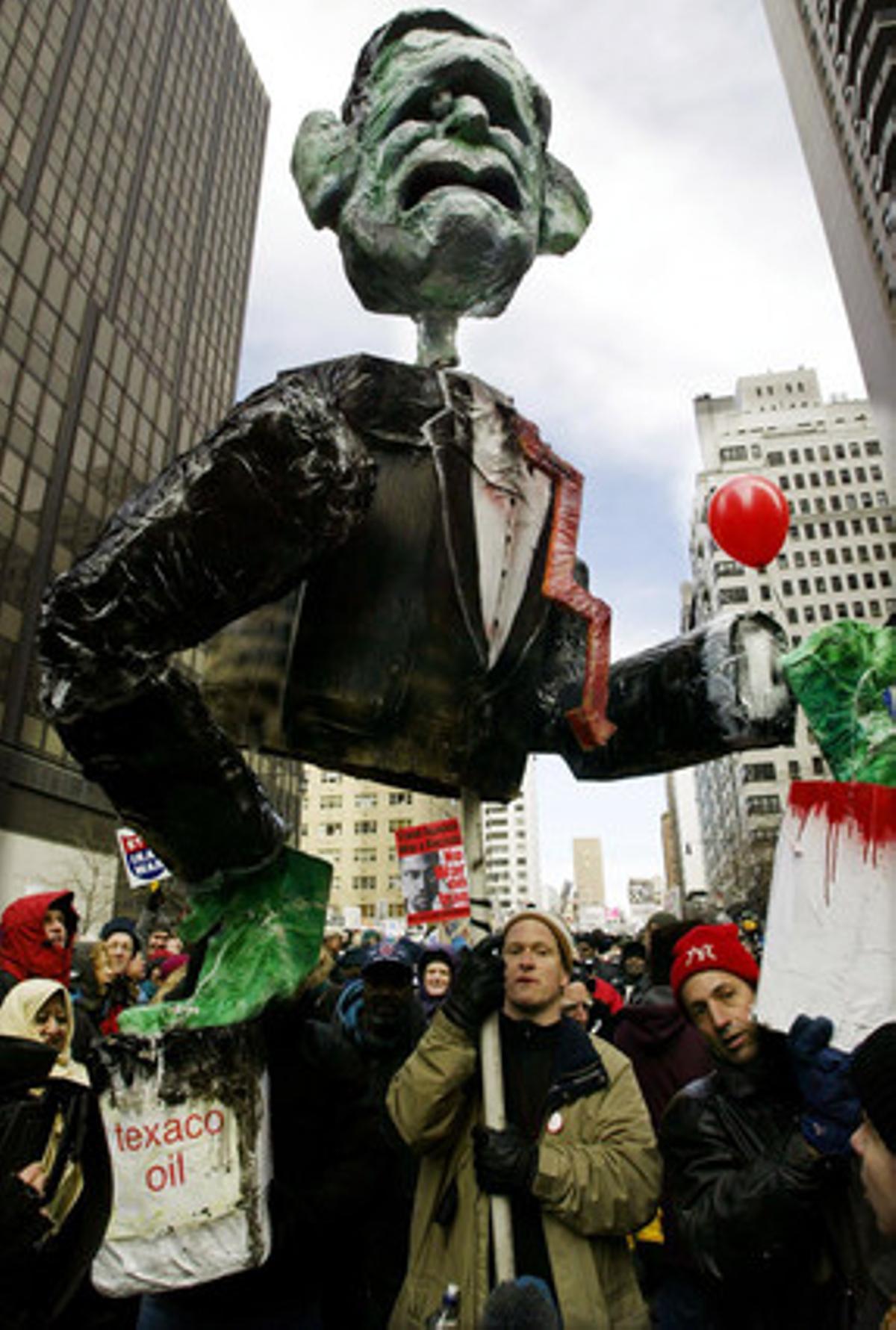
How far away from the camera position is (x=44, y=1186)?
1.81m

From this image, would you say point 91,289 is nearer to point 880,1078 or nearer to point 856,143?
point 880,1078

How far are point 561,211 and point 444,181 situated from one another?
20.2 inches

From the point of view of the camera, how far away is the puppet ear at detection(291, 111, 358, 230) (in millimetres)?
2328

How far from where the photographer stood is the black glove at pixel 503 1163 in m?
1.77

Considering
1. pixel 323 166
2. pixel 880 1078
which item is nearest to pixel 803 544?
pixel 323 166

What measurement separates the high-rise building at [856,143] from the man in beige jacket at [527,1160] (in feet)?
107

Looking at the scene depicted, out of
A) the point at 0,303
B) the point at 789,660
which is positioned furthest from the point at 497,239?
the point at 0,303

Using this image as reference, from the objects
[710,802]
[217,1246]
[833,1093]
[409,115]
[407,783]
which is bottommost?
[217,1246]

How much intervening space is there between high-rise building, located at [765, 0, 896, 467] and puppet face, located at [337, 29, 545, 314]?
3225 cm

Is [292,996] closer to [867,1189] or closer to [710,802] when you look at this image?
[867,1189]

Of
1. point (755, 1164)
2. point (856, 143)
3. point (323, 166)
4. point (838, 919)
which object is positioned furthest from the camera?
point (856, 143)

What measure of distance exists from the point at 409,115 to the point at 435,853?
140 inches

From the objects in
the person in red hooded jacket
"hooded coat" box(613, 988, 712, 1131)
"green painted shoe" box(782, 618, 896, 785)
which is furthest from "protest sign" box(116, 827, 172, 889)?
"green painted shoe" box(782, 618, 896, 785)

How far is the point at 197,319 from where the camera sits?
111 feet
